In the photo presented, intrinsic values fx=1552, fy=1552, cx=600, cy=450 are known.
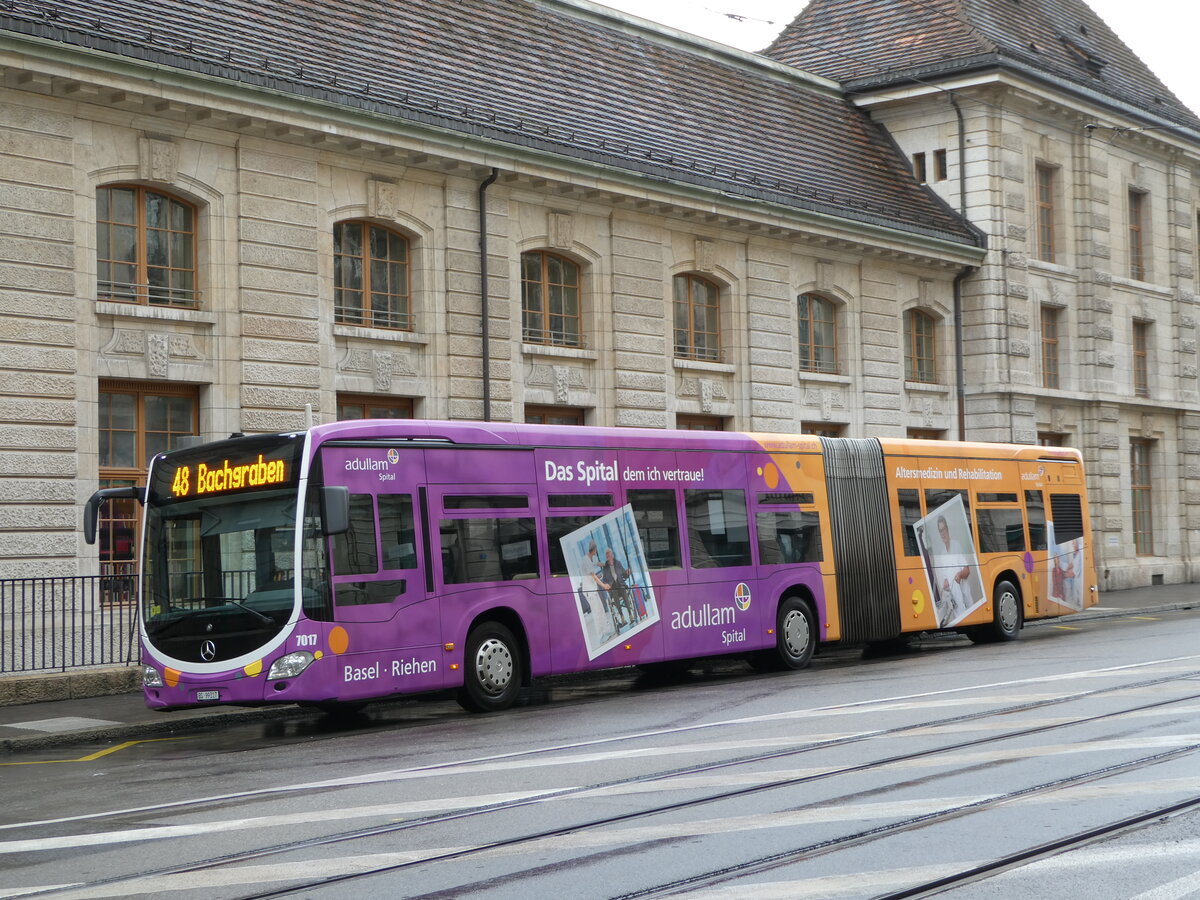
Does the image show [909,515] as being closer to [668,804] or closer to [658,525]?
[658,525]

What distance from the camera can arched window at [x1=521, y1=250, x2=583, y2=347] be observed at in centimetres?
2647

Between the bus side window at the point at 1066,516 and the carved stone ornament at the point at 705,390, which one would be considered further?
the carved stone ornament at the point at 705,390

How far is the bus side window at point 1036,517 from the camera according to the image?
83.7 ft

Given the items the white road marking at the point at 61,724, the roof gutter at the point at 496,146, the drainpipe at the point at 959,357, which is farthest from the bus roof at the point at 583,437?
the drainpipe at the point at 959,357

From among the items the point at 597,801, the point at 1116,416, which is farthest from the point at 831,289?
the point at 597,801

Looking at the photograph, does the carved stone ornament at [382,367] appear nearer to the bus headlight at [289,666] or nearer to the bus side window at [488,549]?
the bus side window at [488,549]

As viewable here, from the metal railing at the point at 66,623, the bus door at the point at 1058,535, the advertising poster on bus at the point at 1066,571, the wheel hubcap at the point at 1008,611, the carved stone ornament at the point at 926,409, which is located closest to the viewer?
the metal railing at the point at 66,623

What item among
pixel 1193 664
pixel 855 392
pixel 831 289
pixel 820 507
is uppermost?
pixel 831 289

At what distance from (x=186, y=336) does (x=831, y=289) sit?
Answer: 15448 millimetres

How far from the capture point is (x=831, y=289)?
1272 inches

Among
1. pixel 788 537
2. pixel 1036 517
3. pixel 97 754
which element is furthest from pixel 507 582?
pixel 1036 517

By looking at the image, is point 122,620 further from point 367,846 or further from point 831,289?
point 831,289

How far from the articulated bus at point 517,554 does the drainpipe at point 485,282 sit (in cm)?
569

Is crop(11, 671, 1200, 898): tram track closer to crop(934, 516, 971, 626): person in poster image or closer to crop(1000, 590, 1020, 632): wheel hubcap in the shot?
crop(934, 516, 971, 626): person in poster image
